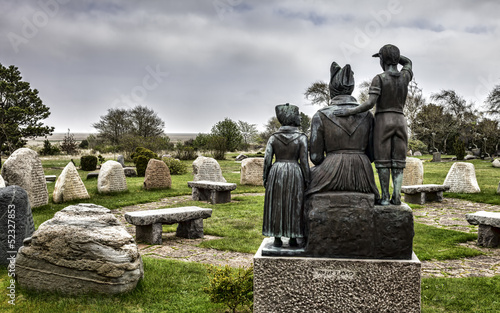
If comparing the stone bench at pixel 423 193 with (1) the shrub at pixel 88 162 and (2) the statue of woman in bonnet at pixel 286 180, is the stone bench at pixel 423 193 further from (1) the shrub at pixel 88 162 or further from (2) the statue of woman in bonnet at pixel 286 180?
(1) the shrub at pixel 88 162

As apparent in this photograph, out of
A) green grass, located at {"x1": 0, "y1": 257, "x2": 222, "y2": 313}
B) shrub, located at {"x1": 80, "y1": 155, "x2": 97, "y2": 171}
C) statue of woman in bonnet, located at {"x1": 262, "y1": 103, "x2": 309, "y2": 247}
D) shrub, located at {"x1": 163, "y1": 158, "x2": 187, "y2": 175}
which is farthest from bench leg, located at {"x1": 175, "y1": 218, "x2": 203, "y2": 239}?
shrub, located at {"x1": 80, "y1": 155, "x2": 97, "y2": 171}

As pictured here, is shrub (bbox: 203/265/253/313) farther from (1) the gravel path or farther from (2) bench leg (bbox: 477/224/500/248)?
(2) bench leg (bbox: 477/224/500/248)

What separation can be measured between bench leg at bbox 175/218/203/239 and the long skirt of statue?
4044mm

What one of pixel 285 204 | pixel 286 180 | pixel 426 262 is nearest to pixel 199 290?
pixel 285 204

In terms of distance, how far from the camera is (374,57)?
12.4 feet

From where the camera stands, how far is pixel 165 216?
6926 mm

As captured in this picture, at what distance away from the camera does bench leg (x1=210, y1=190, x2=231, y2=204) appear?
1123cm

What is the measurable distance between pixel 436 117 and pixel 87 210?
1460 inches

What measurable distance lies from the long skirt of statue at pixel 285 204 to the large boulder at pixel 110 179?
396 inches

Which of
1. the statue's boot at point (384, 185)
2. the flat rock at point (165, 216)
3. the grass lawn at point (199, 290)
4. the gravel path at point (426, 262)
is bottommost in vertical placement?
the gravel path at point (426, 262)

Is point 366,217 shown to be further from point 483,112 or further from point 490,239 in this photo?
point 483,112

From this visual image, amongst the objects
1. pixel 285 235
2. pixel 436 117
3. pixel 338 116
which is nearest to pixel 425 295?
pixel 285 235

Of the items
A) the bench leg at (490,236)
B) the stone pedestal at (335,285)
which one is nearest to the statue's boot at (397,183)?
the stone pedestal at (335,285)

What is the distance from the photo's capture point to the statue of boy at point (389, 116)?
351cm
